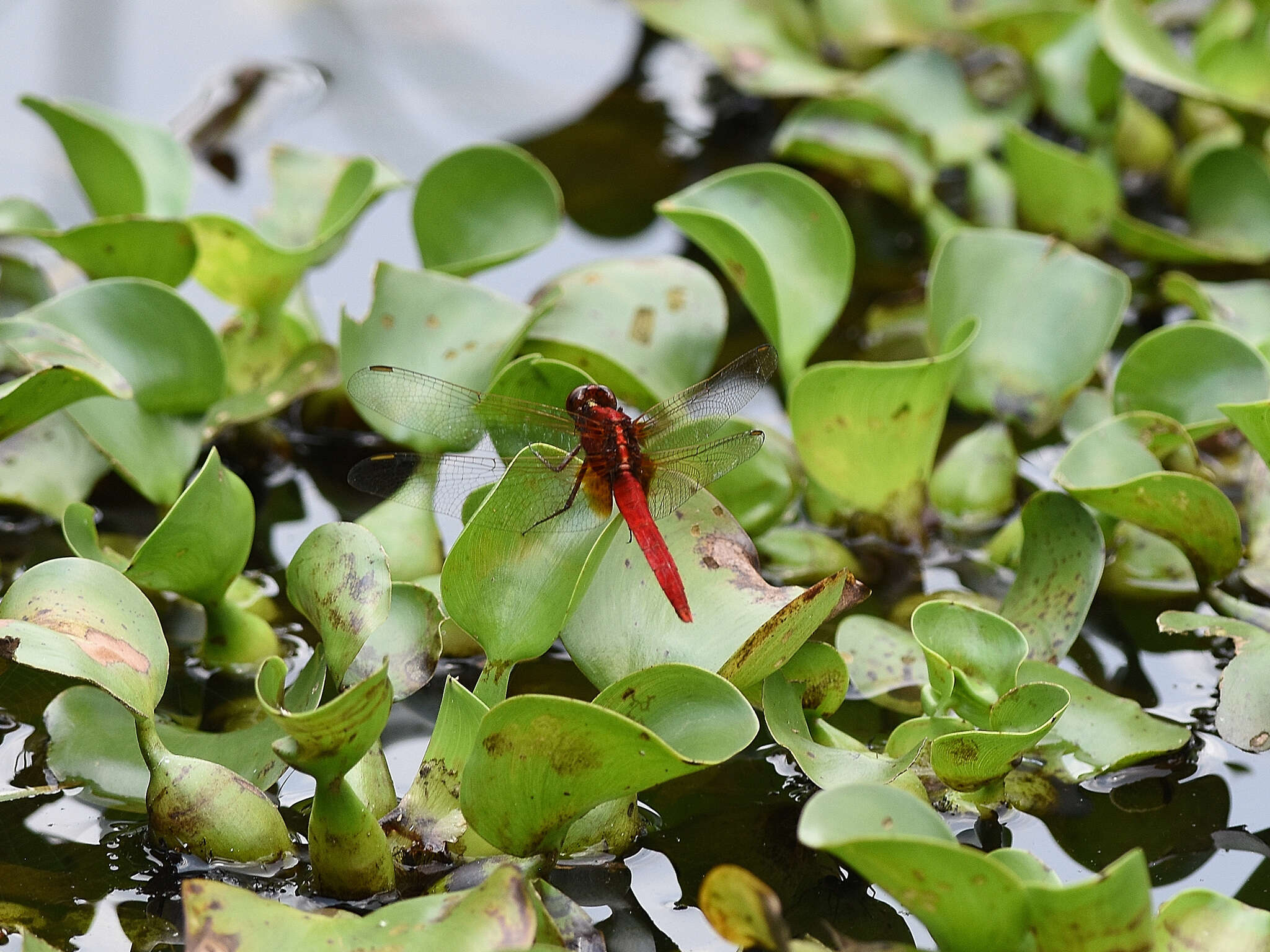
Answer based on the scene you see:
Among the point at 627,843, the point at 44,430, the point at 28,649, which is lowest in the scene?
the point at 627,843

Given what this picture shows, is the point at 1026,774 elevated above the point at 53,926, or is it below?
below

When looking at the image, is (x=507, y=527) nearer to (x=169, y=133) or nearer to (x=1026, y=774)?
(x=1026, y=774)

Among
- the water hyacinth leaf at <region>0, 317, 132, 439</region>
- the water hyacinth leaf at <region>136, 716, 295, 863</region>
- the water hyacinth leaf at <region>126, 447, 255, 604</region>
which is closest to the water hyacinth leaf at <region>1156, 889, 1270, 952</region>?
the water hyacinth leaf at <region>136, 716, 295, 863</region>

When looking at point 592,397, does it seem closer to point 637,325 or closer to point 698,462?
point 698,462

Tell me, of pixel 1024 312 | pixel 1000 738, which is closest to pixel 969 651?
pixel 1000 738

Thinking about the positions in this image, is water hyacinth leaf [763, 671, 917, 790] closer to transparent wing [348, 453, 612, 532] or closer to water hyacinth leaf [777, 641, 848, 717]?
water hyacinth leaf [777, 641, 848, 717]

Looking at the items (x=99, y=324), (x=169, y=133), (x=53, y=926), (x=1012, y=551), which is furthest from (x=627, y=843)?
(x=169, y=133)

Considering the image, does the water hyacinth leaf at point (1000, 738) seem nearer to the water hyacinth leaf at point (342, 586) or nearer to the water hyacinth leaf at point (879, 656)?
the water hyacinth leaf at point (879, 656)
